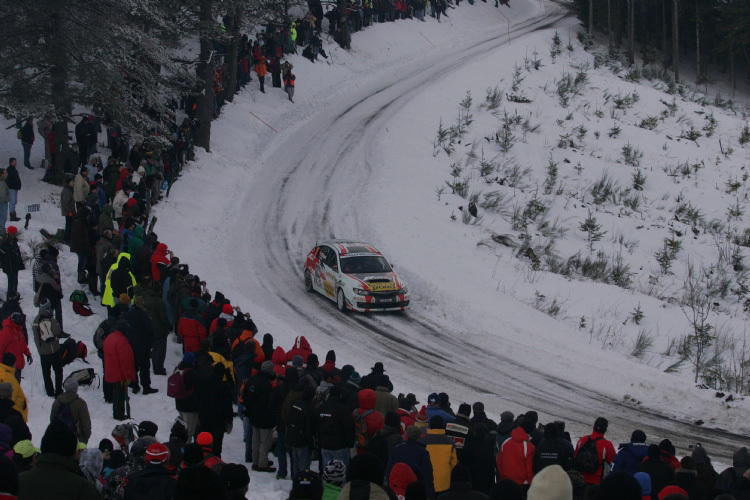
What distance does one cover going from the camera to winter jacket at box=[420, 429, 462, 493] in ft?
29.6

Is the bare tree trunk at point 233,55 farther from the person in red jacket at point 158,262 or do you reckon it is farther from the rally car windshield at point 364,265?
the person in red jacket at point 158,262

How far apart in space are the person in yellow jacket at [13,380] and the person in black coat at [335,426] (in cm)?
417

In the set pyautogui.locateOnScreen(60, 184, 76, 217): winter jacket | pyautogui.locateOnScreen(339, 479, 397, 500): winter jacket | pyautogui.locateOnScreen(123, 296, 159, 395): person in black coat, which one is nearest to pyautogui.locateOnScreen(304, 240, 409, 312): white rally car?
pyautogui.locateOnScreen(60, 184, 76, 217): winter jacket

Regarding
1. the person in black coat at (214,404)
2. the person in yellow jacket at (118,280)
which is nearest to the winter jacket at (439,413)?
the person in black coat at (214,404)

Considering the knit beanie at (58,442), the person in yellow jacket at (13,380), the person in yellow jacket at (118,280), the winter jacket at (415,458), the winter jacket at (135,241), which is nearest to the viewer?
the knit beanie at (58,442)

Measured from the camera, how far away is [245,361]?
12.1 metres

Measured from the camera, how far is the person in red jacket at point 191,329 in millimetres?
13617

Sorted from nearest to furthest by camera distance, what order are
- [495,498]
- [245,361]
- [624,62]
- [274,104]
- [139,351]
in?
[495,498] → [245,361] → [139,351] → [274,104] → [624,62]

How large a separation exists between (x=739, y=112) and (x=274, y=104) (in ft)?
95.5

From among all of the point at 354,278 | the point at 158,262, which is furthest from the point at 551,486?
the point at 354,278

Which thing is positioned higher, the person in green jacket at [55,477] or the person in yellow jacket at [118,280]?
the person in green jacket at [55,477]

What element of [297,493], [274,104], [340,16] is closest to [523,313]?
[297,493]

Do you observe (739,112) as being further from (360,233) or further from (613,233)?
(360,233)

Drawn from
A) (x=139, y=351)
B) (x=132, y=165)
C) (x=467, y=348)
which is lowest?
(x=467, y=348)
